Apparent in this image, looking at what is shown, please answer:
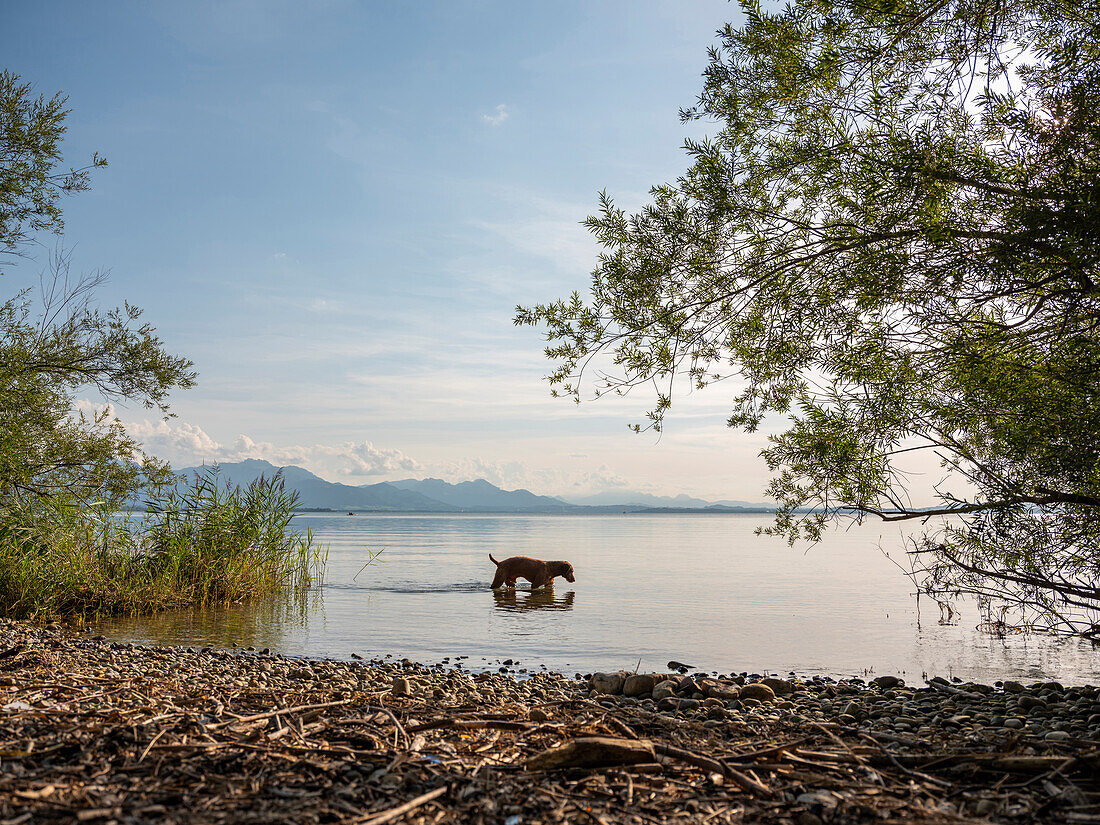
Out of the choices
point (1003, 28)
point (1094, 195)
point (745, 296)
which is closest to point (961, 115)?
point (1003, 28)

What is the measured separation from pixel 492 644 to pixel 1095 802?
10.1 metres

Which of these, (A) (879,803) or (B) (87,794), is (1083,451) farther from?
(B) (87,794)

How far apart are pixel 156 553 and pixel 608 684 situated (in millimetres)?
11626

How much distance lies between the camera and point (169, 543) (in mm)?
15305

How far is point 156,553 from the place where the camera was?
15.0 meters

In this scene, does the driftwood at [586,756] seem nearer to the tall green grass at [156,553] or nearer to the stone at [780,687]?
the stone at [780,687]

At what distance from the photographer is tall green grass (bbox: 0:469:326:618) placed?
12.4 meters

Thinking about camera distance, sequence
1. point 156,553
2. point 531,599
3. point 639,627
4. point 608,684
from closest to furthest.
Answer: point 608,684 → point 639,627 → point 156,553 → point 531,599

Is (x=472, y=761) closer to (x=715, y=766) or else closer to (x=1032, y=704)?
(x=715, y=766)

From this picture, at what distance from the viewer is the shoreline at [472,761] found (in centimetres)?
333

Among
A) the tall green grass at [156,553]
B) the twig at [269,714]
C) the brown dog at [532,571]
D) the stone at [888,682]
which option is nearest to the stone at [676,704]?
the stone at [888,682]

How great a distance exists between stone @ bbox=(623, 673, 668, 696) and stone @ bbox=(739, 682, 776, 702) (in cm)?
98

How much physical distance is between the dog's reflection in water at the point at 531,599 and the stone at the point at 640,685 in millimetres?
8553

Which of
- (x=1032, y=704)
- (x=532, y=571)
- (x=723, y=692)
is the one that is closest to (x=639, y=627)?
(x=532, y=571)
